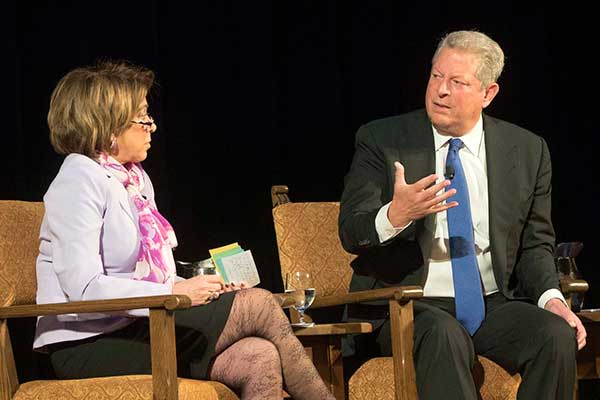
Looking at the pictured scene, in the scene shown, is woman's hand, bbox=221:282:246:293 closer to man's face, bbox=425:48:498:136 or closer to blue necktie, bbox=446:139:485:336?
blue necktie, bbox=446:139:485:336

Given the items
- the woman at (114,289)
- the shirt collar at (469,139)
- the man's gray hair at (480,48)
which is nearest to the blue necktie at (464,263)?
the shirt collar at (469,139)

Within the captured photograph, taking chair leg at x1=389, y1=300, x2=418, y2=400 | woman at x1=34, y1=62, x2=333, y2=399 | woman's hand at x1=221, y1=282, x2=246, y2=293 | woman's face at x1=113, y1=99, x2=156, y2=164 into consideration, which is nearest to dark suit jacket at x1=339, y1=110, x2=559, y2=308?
chair leg at x1=389, y1=300, x2=418, y2=400

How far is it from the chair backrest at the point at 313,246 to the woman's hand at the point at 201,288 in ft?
2.47

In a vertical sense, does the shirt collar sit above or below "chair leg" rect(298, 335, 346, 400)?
above

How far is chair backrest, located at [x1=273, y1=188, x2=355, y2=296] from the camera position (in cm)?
370

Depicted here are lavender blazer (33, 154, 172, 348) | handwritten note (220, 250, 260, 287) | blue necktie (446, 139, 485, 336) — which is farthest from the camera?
blue necktie (446, 139, 485, 336)

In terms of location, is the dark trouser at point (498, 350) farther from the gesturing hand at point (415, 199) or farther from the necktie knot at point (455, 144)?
the necktie knot at point (455, 144)

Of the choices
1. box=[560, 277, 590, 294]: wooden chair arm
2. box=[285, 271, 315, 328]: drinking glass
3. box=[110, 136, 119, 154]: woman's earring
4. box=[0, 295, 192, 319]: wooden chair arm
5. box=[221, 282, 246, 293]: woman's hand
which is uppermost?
→ box=[110, 136, 119, 154]: woman's earring

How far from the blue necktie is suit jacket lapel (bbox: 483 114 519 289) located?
9 cm

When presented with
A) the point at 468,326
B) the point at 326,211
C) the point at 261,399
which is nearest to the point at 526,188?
the point at 468,326

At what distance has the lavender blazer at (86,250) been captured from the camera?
2.87 metres

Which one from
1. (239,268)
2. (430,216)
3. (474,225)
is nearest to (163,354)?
(239,268)

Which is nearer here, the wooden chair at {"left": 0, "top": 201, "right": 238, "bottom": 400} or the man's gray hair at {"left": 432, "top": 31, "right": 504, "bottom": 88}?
the wooden chair at {"left": 0, "top": 201, "right": 238, "bottom": 400}

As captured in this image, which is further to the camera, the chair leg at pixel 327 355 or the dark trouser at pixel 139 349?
the chair leg at pixel 327 355
